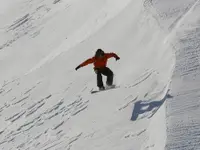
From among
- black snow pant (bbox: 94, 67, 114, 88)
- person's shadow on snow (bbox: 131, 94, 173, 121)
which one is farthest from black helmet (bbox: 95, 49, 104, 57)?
person's shadow on snow (bbox: 131, 94, 173, 121)

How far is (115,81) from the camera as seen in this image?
53.9 ft

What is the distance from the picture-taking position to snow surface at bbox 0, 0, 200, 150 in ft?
36.5

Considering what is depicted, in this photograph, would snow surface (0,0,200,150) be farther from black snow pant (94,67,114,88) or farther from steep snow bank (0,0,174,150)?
black snow pant (94,67,114,88)

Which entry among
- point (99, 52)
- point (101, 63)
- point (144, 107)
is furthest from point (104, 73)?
point (144, 107)

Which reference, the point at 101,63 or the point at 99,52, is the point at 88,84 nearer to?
the point at 101,63

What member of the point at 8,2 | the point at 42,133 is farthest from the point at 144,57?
the point at 8,2

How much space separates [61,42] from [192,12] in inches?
390

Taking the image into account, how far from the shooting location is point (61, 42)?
970 inches

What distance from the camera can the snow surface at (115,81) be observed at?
36.5 feet

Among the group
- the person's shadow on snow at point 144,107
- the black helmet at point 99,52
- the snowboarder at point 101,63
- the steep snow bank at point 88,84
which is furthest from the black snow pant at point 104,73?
the person's shadow on snow at point 144,107

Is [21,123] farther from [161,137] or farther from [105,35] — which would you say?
[161,137]

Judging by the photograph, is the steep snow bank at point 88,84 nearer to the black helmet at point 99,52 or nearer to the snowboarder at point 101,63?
the snowboarder at point 101,63

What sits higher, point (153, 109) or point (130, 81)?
point (130, 81)

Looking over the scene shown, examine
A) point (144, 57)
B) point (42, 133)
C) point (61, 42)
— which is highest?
point (61, 42)
